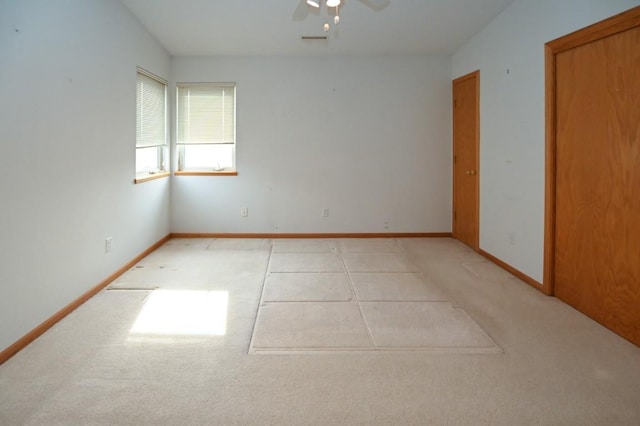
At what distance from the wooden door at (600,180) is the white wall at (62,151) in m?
3.58

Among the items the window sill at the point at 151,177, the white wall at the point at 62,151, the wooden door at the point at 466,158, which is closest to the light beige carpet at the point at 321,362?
the white wall at the point at 62,151

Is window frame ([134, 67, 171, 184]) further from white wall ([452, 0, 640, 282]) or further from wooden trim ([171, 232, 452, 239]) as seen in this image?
white wall ([452, 0, 640, 282])

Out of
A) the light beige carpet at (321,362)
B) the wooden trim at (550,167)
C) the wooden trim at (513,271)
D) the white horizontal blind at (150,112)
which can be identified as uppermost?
the white horizontal blind at (150,112)

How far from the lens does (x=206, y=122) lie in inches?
243

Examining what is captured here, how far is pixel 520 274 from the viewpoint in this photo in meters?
4.18

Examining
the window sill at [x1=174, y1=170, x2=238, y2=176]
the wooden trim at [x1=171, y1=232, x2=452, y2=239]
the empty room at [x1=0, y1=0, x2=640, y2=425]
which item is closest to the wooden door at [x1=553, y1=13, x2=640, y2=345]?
the empty room at [x1=0, y1=0, x2=640, y2=425]

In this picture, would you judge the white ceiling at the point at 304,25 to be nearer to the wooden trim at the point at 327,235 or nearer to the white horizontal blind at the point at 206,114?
the white horizontal blind at the point at 206,114

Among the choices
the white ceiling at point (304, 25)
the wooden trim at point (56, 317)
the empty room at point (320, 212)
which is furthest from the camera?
the white ceiling at point (304, 25)

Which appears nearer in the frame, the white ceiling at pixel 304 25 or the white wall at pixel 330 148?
the white ceiling at pixel 304 25

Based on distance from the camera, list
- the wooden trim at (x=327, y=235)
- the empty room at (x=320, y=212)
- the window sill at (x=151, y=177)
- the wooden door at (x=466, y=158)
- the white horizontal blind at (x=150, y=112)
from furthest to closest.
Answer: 1. the wooden trim at (x=327, y=235)
2. the wooden door at (x=466, y=158)
3. the white horizontal blind at (x=150, y=112)
4. the window sill at (x=151, y=177)
5. the empty room at (x=320, y=212)

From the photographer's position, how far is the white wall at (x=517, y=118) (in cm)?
366

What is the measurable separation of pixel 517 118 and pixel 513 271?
1.41 metres

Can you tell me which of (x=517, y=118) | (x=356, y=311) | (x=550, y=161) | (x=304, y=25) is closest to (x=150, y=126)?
(x=304, y=25)

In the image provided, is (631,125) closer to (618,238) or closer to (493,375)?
(618,238)
